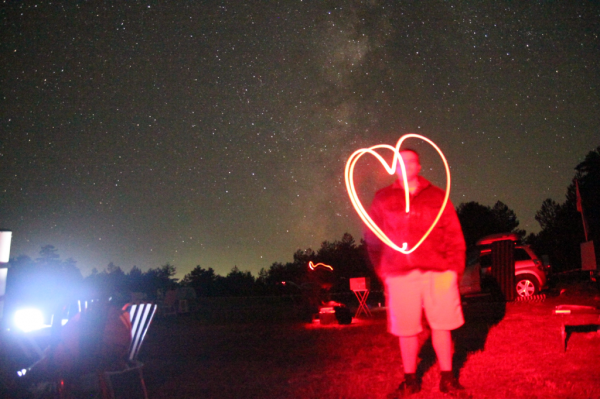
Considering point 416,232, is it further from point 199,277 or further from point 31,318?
point 199,277

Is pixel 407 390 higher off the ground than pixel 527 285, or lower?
lower

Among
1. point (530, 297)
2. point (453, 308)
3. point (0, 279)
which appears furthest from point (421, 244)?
point (530, 297)

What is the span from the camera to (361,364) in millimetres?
5059

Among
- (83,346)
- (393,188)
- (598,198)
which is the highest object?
(598,198)

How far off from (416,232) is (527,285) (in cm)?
996

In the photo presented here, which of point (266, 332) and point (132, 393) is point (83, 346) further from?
point (266, 332)

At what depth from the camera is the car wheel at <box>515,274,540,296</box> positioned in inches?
479

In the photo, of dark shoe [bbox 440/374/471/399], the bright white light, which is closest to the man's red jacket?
dark shoe [bbox 440/374/471/399]

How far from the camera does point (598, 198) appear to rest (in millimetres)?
31219

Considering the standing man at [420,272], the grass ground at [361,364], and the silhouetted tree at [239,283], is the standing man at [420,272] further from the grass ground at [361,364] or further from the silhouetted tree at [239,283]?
the silhouetted tree at [239,283]

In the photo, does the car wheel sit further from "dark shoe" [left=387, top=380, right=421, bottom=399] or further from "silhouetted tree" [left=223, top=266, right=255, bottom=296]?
"silhouetted tree" [left=223, top=266, right=255, bottom=296]

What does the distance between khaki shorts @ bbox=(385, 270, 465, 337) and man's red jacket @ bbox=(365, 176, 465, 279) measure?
0.06 metres

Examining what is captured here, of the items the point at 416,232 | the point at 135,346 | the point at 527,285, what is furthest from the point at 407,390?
the point at 527,285

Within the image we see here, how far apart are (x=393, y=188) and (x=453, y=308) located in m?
0.96
